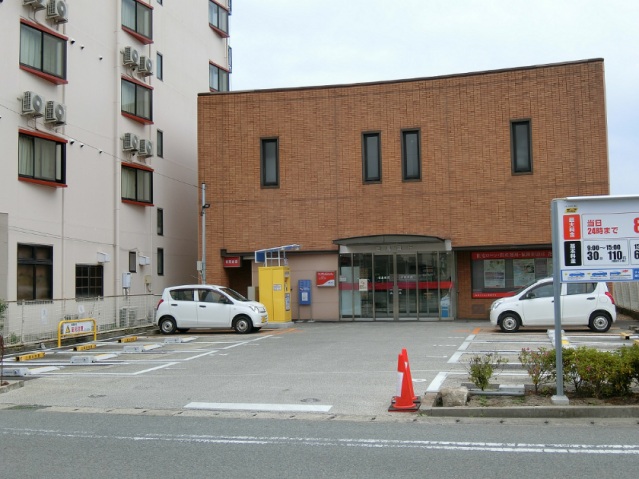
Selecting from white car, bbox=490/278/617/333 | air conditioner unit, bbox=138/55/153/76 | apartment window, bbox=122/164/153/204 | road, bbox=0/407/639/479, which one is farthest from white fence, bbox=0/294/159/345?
white car, bbox=490/278/617/333

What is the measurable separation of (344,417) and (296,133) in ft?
63.5

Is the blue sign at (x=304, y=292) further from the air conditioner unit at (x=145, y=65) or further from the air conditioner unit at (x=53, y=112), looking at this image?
the air conditioner unit at (x=53, y=112)

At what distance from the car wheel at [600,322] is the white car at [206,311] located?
1041 centimetres

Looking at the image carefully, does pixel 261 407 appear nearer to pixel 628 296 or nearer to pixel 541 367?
pixel 541 367

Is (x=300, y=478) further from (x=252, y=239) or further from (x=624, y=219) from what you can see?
(x=252, y=239)

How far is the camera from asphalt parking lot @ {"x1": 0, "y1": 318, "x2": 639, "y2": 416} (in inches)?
418

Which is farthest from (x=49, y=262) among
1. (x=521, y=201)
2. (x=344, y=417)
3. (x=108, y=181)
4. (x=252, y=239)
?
(x=521, y=201)

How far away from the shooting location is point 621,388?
914 cm

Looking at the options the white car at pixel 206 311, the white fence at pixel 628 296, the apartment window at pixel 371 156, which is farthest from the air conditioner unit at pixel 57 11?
the white fence at pixel 628 296

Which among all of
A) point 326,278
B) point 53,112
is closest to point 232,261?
point 326,278

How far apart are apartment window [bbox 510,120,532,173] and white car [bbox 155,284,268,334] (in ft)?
36.6

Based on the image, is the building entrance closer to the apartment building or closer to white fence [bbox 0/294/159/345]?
white fence [bbox 0/294/159/345]

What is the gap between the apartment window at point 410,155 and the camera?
85.7 feet

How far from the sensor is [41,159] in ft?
69.2
